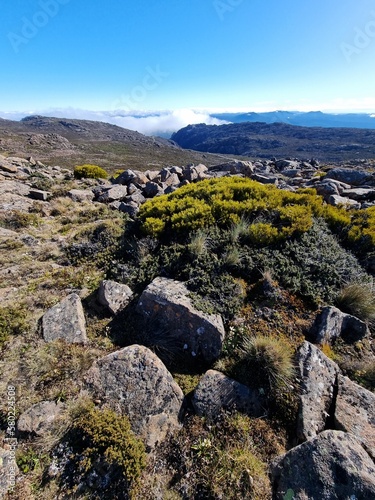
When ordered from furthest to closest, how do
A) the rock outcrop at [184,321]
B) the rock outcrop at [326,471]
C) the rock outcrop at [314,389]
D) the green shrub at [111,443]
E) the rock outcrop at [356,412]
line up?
the rock outcrop at [184,321] < the rock outcrop at [314,389] < the rock outcrop at [356,412] < the green shrub at [111,443] < the rock outcrop at [326,471]

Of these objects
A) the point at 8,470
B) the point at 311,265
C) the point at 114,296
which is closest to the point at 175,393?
the point at 8,470

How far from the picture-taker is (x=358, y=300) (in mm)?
5664

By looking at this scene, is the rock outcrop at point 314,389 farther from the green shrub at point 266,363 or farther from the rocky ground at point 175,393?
the green shrub at point 266,363

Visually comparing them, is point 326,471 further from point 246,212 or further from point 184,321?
point 246,212

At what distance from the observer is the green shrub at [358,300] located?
18.1 feet

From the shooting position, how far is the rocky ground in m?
3.07

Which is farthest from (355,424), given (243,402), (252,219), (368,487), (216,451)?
(252,219)

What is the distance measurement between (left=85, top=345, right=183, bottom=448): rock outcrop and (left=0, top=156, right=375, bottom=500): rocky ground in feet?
0.05

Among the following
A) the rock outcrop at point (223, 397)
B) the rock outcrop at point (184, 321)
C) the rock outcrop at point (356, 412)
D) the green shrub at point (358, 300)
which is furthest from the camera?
the green shrub at point (358, 300)

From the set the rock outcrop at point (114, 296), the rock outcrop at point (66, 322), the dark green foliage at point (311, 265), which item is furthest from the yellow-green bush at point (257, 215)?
the rock outcrop at point (66, 322)

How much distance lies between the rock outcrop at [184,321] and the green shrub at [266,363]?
1.77ft

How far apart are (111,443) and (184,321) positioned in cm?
223

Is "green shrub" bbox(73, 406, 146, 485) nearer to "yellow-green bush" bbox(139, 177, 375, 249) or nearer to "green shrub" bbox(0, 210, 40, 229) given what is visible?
"yellow-green bush" bbox(139, 177, 375, 249)

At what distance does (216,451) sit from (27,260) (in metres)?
6.99
